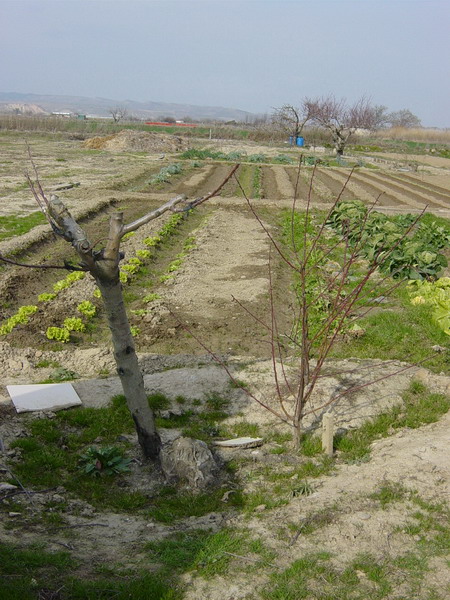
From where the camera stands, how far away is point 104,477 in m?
6.74

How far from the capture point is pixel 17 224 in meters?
19.1

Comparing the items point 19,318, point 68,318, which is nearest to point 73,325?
point 68,318

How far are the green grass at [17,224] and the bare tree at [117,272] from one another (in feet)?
39.1

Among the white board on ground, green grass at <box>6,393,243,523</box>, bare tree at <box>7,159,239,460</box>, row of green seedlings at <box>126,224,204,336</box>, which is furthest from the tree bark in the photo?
row of green seedlings at <box>126,224,204,336</box>

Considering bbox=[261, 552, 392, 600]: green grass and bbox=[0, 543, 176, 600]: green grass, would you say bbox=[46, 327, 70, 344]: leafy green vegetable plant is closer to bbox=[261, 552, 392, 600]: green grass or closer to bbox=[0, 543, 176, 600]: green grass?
bbox=[0, 543, 176, 600]: green grass

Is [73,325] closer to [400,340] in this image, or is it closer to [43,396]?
[43,396]

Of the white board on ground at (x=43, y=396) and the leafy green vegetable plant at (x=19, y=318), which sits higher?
the leafy green vegetable plant at (x=19, y=318)

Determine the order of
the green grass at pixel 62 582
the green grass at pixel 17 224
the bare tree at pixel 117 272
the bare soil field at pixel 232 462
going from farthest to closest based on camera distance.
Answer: the green grass at pixel 17 224 < the bare tree at pixel 117 272 < the bare soil field at pixel 232 462 < the green grass at pixel 62 582

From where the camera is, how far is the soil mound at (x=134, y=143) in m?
49.2

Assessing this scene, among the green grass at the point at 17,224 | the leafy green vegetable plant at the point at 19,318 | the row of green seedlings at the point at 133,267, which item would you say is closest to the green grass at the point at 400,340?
the row of green seedlings at the point at 133,267

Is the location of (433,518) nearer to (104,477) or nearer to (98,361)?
(104,477)

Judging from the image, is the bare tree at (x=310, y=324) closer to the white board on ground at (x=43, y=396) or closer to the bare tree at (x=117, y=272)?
the bare tree at (x=117, y=272)

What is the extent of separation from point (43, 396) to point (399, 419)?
482 cm

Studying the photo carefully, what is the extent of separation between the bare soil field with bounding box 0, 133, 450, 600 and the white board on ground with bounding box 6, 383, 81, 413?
0.60ft
